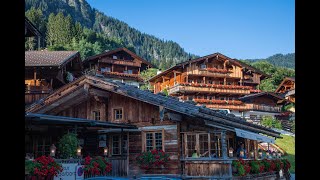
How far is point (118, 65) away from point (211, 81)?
50.2ft

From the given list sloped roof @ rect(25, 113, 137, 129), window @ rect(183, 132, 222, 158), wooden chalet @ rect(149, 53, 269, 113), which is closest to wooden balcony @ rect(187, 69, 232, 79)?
wooden chalet @ rect(149, 53, 269, 113)

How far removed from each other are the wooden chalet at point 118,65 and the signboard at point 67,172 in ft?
134

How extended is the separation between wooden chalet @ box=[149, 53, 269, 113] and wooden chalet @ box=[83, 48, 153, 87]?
251 inches

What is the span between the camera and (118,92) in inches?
736

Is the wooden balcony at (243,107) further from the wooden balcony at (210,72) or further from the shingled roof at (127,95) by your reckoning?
the shingled roof at (127,95)

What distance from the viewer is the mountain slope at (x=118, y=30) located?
157 m

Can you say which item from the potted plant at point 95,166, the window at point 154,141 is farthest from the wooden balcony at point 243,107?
the potted plant at point 95,166

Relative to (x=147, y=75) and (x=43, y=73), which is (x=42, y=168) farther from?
(x=147, y=75)
